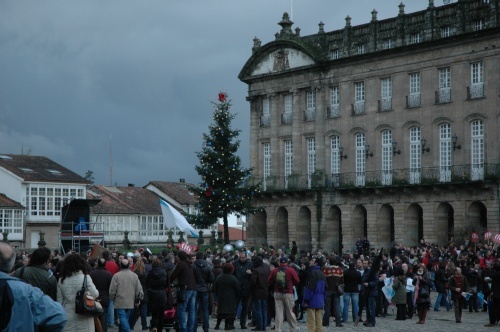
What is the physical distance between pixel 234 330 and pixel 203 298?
7.15 feet

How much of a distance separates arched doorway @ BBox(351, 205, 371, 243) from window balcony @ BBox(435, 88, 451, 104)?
8778 millimetres

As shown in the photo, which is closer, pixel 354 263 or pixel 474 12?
pixel 354 263

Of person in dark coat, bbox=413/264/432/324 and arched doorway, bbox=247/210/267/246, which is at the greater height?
arched doorway, bbox=247/210/267/246

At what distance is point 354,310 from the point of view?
24656 mm

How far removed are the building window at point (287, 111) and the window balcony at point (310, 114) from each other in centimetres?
151

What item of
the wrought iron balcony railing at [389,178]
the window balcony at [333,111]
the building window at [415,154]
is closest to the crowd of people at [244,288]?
the wrought iron balcony railing at [389,178]

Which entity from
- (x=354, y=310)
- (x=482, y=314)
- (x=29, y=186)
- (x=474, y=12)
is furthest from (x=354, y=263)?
(x=29, y=186)

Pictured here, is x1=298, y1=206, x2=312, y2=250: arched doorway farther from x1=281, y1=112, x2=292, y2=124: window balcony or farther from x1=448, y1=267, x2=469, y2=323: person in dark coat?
x1=448, y1=267, x2=469, y2=323: person in dark coat

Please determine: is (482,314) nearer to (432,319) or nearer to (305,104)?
(432,319)

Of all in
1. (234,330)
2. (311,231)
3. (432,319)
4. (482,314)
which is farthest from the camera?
(311,231)

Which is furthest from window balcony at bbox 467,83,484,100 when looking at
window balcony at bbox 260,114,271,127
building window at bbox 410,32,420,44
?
window balcony at bbox 260,114,271,127

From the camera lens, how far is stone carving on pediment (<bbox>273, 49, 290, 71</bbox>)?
213ft

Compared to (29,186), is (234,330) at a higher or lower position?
lower

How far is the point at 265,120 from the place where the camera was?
67312 mm
